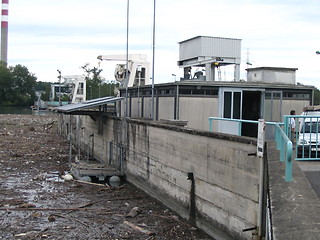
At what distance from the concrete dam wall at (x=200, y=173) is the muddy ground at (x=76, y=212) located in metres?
0.52

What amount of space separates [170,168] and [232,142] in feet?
15.4

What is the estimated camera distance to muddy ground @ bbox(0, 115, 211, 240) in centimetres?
1220

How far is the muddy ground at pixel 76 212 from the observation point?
1220cm

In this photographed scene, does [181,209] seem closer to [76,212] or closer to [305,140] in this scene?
[76,212]

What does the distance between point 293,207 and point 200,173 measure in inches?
282

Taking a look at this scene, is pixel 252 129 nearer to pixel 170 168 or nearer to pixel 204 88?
pixel 204 88

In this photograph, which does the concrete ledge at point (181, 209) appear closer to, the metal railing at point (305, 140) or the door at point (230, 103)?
the metal railing at point (305, 140)

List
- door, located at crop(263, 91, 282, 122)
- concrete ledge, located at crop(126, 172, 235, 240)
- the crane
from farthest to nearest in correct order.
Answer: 1. the crane
2. door, located at crop(263, 91, 282, 122)
3. concrete ledge, located at crop(126, 172, 235, 240)

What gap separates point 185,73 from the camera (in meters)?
26.1

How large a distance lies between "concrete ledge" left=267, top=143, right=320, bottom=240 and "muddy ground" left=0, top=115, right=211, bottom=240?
502 cm

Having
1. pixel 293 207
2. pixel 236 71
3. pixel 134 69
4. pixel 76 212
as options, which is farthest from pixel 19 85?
pixel 293 207

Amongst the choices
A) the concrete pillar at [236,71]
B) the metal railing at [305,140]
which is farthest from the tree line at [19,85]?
the metal railing at [305,140]

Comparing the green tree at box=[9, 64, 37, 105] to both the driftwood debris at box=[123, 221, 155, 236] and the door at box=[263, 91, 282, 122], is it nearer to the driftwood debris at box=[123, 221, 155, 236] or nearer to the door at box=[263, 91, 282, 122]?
the door at box=[263, 91, 282, 122]

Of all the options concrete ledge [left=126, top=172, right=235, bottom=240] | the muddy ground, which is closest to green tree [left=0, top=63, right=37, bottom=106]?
the muddy ground
